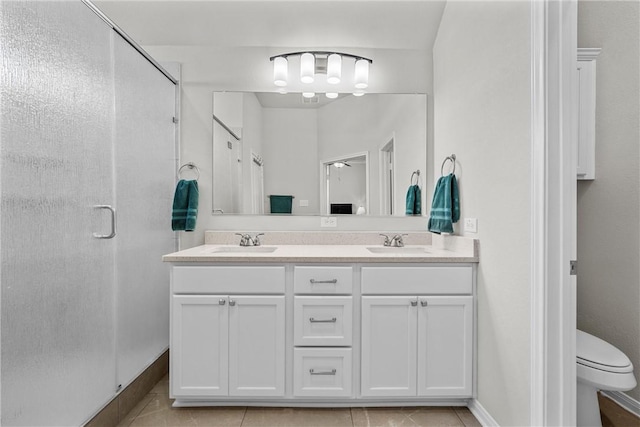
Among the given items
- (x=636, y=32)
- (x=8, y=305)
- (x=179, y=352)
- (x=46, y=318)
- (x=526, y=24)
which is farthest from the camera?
(x=636, y=32)

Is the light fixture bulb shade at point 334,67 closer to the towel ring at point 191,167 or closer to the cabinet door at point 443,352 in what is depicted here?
the towel ring at point 191,167

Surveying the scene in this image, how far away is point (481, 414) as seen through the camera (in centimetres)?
172

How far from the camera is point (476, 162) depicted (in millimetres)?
1797

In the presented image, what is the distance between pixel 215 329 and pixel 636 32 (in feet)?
9.52

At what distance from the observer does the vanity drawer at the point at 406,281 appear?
179cm

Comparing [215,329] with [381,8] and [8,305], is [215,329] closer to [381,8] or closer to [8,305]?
[8,305]

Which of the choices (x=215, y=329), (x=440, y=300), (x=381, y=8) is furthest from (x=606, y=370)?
(x=381, y=8)

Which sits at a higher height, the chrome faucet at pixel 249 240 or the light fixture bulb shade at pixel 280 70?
the light fixture bulb shade at pixel 280 70

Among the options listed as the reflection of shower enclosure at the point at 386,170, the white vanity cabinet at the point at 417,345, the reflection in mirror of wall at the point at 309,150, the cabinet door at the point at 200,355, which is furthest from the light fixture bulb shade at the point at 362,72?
the cabinet door at the point at 200,355

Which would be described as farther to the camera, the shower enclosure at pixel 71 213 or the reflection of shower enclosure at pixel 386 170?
the reflection of shower enclosure at pixel 386 170

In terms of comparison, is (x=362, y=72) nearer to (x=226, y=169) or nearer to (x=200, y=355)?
(x=226, y=169)

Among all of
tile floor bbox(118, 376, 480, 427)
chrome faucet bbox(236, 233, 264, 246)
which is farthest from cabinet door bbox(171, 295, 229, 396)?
chrome faucet bbox(236, 233, 264, 246)

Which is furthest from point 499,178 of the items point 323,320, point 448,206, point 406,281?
point 323,320

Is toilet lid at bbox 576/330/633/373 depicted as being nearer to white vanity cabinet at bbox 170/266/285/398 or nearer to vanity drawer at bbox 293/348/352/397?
vanity drawer at bbox 293/348/352/397
